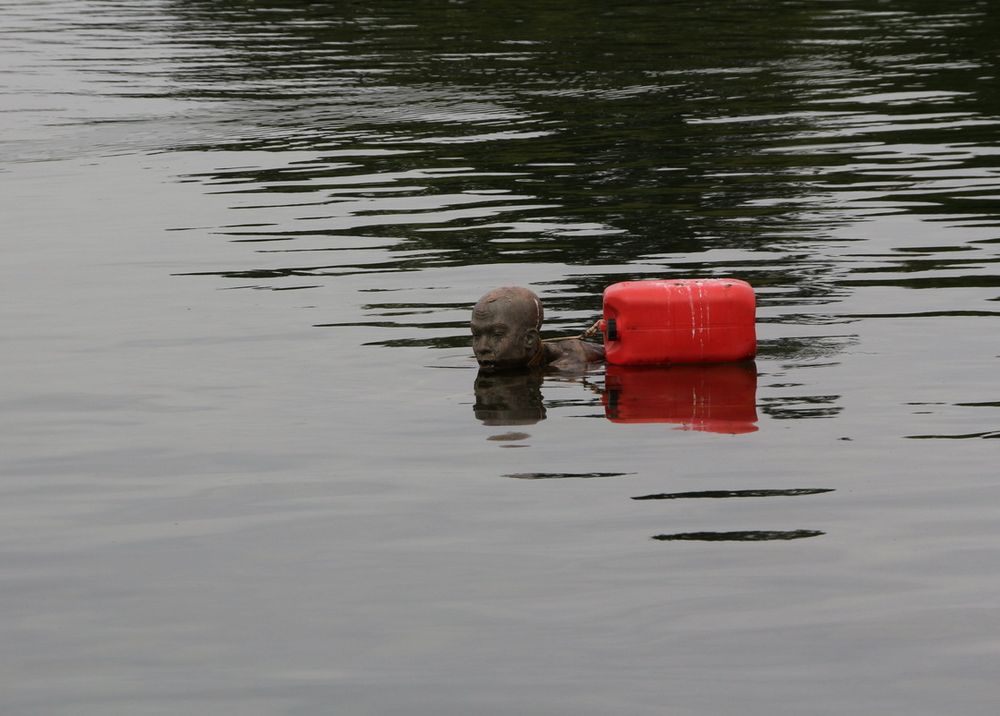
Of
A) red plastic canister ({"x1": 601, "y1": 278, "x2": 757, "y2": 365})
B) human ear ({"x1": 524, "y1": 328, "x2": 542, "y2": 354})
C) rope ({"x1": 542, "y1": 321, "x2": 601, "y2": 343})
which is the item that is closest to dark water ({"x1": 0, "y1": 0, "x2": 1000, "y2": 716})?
red plastic canister ({"x1": 601, "y1": 278, "x2": 757, "y2": 365})

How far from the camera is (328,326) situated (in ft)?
43.5

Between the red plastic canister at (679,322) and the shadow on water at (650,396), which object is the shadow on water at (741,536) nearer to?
the shadow on water at (650,396)

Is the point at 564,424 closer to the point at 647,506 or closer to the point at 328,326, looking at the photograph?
the point at 647,506

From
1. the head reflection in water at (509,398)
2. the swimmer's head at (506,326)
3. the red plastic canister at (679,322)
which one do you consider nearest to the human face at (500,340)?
the swimmer's head at (506,326)

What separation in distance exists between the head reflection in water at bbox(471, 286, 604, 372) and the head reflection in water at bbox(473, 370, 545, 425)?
0.26ft

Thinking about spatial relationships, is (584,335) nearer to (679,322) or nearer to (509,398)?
(679,322)

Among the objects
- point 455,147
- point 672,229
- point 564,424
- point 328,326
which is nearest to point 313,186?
point 455,147

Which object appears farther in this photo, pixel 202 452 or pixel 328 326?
pixel 328 326

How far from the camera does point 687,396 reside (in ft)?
36.5

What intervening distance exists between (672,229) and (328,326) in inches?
187

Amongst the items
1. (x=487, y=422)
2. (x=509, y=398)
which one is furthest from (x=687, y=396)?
(x=487, y=422)

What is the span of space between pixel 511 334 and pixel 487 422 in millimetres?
1029

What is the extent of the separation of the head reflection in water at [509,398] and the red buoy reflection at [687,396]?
446mm

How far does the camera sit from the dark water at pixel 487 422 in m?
7.09
